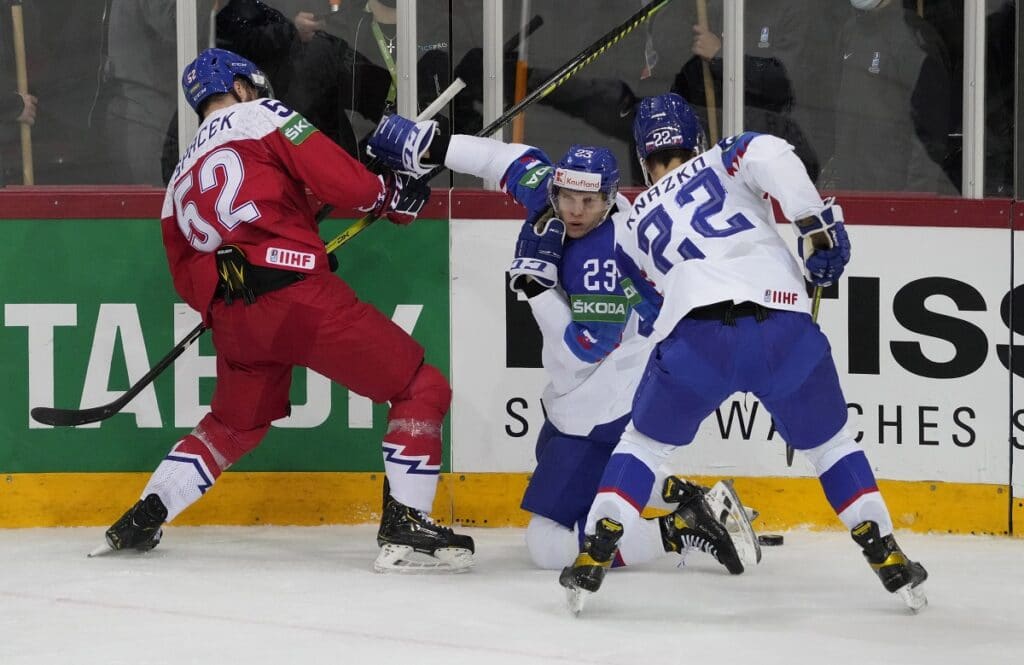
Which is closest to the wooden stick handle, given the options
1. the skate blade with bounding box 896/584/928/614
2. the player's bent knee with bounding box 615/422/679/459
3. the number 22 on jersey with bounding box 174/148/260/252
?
the number 22 on jersey with bounding box 174/148/260/252

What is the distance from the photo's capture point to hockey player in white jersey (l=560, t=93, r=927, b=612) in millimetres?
3062

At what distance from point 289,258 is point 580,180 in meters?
0.76

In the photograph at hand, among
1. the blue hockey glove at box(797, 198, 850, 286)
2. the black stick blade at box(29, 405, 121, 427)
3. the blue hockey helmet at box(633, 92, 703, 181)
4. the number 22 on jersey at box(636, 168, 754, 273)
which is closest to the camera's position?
the blue hockey glove at box(797, 198, 850, 286)

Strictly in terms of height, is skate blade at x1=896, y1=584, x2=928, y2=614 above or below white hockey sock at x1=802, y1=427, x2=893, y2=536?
below

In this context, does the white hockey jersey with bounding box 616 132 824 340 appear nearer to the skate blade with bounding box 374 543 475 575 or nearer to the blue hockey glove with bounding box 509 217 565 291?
the blue hockey glove with bounding box 509 217 565 291

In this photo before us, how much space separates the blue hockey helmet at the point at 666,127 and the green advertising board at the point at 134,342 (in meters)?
1.03

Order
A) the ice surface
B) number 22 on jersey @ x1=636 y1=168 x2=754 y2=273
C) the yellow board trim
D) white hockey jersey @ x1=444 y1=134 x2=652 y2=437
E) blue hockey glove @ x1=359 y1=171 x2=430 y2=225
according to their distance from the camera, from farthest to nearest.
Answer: the yellow board trim
blue hockey glove @ x1=359 y1=171 x2=430 y2=225
white hockey jersey @ x1=444 y1=134 x2=652 y2=437
number 22 on jersey @ x1=636 y1=168 x2=754 y2=273
the ice surface

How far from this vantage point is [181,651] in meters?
2.81

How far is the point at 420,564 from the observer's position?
3.68 m

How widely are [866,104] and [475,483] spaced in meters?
1.65

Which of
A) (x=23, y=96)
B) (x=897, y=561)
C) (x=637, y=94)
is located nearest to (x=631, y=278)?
(x=897, y=561)

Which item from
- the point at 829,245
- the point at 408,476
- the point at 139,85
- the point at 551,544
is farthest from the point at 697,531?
the point at 139,85

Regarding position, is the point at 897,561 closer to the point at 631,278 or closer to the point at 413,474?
the point at 631,278

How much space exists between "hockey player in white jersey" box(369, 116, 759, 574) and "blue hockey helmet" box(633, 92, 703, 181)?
20 centimetres
